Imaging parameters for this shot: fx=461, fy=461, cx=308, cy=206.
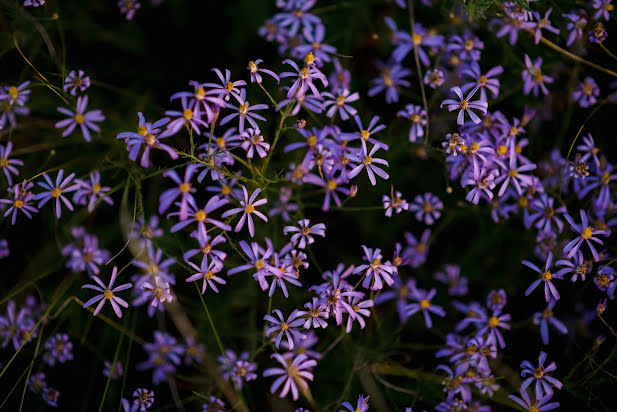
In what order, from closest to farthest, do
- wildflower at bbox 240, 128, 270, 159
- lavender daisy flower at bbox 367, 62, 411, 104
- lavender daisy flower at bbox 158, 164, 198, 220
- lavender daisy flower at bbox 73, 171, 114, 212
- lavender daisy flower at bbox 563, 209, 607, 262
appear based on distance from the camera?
1. lavender daisy flower at bbox 158, 164, 198, 220
2. wildflower at bbox 240, 128, 270, 159
3. lavender daisy flower at bbox 563, 209, 607, 262
4. lavender daisy flower at bbox 73, 171, 114, 212
5. lavender daisy flower at bbox 367, 62, 411, 104

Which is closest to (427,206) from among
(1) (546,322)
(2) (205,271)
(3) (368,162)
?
(3) (368,162)

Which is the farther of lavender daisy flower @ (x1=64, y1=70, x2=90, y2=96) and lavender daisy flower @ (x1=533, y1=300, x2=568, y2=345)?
lavender daisy flower @ (x1=533, y1=300, x2=568, y2=345)

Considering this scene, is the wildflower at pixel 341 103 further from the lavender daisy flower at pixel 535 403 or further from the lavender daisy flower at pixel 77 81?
→ the lavender daisy flower at pixel 535 403

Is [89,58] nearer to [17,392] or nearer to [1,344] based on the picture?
[1,344]

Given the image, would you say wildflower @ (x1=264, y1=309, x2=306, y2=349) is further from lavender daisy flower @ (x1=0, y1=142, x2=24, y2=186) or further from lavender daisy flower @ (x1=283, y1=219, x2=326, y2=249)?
lavender daisy flower @ (x1=0, y1=142, x2=24, y2=186)

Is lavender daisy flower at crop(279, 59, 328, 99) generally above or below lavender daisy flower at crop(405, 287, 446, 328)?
above

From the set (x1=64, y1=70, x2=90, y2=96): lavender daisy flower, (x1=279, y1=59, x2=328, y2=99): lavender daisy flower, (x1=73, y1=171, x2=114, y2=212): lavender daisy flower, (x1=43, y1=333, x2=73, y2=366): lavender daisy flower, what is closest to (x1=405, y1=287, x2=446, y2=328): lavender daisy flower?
(x1=279, y1=59, x2=328, y2=99): lavender daisy flower

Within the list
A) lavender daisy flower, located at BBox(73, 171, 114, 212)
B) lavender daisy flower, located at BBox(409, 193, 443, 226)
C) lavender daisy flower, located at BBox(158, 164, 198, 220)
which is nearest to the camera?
lavender daisy flower, located at BBox(158, 164, 198, 220)

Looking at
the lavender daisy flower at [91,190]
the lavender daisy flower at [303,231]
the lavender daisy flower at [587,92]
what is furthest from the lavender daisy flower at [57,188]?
the lavender daisy flower at [587,92]
